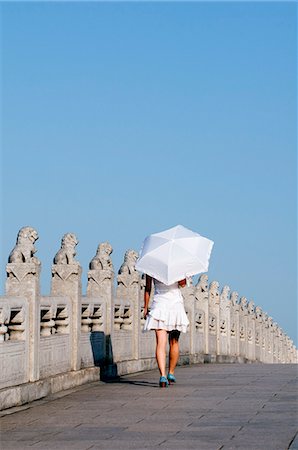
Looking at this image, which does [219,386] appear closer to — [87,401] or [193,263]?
[193,263]

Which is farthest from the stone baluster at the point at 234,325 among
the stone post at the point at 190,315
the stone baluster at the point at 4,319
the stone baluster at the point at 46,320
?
the stone baluster at the point at 4,319

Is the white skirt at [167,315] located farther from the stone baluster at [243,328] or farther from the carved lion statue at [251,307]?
the carved lion statue at [251,307]

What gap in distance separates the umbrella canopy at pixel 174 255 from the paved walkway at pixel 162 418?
145 cm

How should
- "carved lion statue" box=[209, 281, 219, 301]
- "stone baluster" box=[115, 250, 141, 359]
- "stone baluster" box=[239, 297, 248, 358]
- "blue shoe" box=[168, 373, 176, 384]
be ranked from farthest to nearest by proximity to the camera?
1. "stone baluster" box=[239, 297, 248, 358]
2. "carved lion statue" box=[209, 281, 219, 301]
3. "stone baluster" box=[115, 250, 141, 359]
4. "blue shoe" box=[168, 373, 176, 384]

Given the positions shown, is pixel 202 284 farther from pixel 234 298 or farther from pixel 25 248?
Result: pixel 25 248

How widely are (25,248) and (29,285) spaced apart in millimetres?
Answer: 461

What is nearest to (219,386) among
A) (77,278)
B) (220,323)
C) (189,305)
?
(77,278)

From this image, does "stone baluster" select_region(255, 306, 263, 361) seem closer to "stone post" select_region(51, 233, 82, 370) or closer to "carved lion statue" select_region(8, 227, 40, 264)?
"stone post" select_region(51, 233, 82, 370)

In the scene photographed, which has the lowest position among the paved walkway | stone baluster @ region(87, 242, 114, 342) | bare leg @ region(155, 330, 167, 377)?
the paved walkway

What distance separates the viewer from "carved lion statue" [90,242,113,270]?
15.5 meters

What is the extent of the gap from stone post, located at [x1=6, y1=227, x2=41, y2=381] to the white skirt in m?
1.72

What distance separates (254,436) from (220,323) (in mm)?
17642

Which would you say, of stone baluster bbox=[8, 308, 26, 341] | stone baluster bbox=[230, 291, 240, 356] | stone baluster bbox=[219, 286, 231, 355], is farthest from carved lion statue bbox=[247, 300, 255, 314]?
stone baluster bbox=[8, 308, 26, 341]

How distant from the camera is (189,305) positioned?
2130 centimetres
